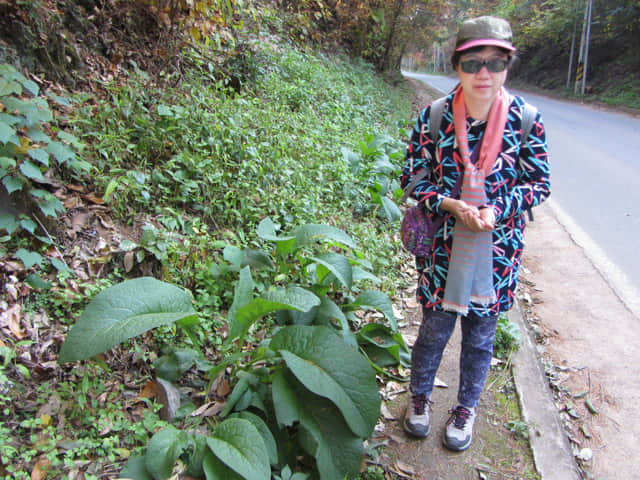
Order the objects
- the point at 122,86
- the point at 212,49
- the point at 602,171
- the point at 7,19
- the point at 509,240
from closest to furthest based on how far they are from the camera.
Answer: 1. the point at 509,240
2. the point at 7,19
3. the point at 122,86
4. the point at 212,49
5. the point at 602,171

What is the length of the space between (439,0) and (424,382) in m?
14.9

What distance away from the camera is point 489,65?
192cm

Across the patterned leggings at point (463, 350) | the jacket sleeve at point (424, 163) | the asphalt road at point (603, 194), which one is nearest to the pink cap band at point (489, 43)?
the jacket sleeve at point (424, 163)

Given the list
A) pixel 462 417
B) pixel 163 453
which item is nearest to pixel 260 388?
pixel 163 453

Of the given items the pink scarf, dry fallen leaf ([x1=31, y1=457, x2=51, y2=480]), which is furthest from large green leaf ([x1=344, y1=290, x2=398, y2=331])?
dry fallen leaf ([x1=31, y1=457, x2=51, y2=480])

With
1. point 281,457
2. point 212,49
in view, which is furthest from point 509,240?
point 212,49

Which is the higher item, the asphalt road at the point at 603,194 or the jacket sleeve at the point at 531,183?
the jacket sleeve at the point at 531,183

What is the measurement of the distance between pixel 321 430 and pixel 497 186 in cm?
139

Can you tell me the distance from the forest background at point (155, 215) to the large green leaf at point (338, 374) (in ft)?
0.32

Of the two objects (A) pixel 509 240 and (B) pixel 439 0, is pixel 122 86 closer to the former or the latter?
(A) pixel 509 240

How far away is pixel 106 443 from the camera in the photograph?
1.88 meters

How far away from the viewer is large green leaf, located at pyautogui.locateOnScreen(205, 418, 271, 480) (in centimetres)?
173

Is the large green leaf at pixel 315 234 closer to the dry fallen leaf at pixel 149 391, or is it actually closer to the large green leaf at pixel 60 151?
the dry fallen leaf at pixel 149 391

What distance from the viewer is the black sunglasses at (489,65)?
6.28 feet
